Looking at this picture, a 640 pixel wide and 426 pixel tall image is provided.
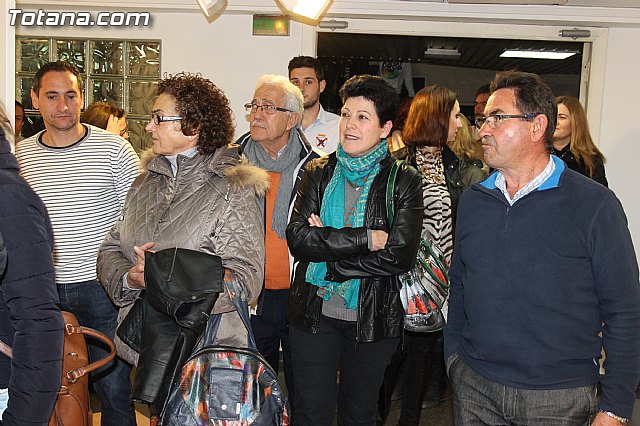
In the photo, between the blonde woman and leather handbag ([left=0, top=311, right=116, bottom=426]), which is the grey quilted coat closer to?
leather handbag ([left=0, top=311, right=116, bottom=426])

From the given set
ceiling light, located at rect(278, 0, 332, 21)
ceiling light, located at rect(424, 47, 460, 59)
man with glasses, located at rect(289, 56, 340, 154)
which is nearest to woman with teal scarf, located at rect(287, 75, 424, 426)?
man with glasses, located at rect(289, 56, 340, 154)

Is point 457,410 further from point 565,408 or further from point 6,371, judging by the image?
point 6,371

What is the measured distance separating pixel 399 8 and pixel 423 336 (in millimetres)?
2709

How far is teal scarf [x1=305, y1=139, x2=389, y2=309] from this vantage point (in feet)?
9.30

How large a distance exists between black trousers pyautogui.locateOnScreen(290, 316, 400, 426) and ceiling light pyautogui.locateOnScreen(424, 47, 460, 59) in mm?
7158

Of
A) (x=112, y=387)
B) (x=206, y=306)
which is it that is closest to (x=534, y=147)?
(x=206, y=306)

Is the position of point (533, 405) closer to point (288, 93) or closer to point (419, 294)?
point (419, 294)

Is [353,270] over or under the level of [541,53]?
under

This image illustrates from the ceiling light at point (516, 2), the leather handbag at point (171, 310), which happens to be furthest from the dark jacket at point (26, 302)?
the ceiling light at point (516, 2)

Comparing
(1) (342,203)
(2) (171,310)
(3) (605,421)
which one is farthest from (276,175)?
(3) (605,421)

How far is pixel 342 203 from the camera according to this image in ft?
9.61

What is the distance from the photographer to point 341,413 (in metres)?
2.94

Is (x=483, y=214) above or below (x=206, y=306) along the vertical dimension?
above

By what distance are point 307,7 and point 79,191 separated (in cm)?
243
